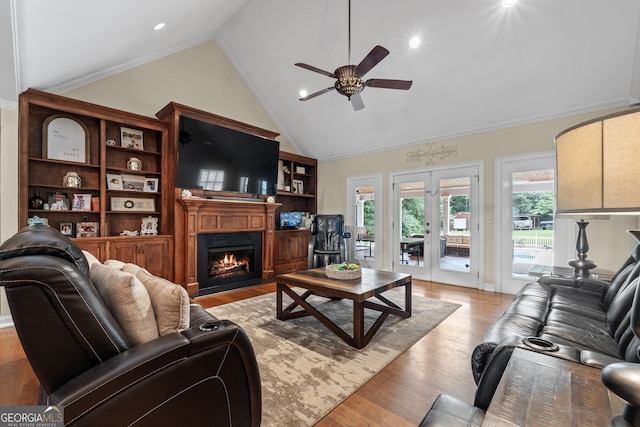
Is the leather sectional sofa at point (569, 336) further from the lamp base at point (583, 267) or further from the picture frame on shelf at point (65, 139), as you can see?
the picture frame on shelf at point (65, 139)

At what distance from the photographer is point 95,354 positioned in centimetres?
106

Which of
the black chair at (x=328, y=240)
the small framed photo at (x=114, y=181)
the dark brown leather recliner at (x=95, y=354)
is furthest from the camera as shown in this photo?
the black chair at (x=328, y=240)

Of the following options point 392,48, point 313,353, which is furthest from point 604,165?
point 392,48

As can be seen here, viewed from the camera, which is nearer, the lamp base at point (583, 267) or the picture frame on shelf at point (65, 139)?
the lamp base at point (583, 267)

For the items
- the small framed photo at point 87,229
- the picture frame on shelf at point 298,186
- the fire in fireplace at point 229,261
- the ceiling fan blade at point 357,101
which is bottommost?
the fire in fireplace at point 229,261

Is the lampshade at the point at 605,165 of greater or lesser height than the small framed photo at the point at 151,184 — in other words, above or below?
below

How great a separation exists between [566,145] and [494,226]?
4.08 metres

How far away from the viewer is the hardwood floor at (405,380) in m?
1.66

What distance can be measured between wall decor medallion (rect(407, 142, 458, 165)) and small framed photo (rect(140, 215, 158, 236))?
14.3 feet

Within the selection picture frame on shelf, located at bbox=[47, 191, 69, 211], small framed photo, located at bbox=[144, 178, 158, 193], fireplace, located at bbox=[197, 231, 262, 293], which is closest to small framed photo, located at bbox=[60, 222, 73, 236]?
picture frame on shelf, located at bbox=[47, 191, 69, 211]

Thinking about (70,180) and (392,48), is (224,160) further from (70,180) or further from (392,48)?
(392,48)

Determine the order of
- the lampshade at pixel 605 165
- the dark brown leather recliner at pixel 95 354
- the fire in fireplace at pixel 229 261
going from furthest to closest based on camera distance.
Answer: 1. the fire in fireplace at pixel 229 261
2. the dark brown leather recliner at pixel 95 354
3. the lampshade at pixel 605 165

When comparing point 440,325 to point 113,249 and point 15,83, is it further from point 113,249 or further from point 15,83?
point 15,83

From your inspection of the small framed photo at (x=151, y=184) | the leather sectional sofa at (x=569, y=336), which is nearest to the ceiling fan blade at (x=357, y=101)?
the leather sectional sofa at (x=569, y=336)
